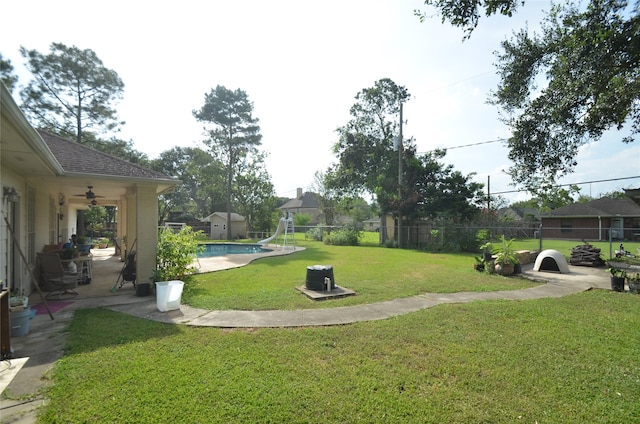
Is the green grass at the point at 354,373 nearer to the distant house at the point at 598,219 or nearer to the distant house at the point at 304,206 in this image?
the distant house at the point at 598,219

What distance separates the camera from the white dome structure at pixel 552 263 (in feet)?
31.9

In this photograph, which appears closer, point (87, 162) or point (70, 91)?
point (87, 162)

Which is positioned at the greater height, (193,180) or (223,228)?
(193,180)

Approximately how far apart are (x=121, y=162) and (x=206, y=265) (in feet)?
15.9

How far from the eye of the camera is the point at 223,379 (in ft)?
9.79

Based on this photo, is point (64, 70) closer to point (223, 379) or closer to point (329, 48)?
point (329, 48)

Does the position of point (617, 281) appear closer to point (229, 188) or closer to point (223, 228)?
point (229, 188)

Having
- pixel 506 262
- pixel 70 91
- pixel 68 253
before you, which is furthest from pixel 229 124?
pixel 506 262

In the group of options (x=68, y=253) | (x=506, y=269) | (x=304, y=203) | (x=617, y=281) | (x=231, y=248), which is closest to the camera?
(x=617, y=281)

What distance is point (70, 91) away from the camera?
21.1m

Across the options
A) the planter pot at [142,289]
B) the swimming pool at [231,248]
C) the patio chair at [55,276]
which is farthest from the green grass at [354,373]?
the swimming pool at [231,248]

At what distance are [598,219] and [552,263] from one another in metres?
27.1

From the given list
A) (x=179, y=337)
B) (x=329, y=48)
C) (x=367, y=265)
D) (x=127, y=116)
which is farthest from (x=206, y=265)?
(x=127, y=116)

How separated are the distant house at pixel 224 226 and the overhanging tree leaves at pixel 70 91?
11229 millimetres
